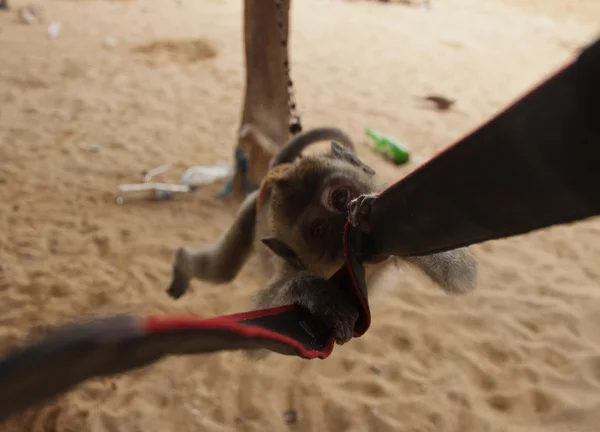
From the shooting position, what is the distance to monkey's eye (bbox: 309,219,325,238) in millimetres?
1916

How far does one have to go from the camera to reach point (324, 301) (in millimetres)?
1588

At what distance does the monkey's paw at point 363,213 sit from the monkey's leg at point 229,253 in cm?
159

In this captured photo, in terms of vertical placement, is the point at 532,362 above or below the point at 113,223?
above

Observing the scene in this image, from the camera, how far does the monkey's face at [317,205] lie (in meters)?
1.90

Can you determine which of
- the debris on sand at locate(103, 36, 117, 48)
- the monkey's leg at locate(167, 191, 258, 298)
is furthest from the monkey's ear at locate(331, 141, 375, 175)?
the debris on sand at locate(103, 36, 117, 48)

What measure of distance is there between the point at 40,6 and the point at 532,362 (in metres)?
12.8

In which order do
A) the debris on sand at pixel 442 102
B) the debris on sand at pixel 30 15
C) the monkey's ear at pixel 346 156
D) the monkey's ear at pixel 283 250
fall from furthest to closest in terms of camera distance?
1. the debris on sand at pixel 30 15
2. the debris on sand at pixel 442 102
3. the monkey's ear at pixel 346 156
4. the monkey's ear at pixel 283 250

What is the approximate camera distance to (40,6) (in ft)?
38.5

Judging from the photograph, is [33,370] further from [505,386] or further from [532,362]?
[532,362]

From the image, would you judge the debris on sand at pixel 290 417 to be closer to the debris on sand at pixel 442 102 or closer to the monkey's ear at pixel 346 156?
the monkey's ear at pixel 346 156

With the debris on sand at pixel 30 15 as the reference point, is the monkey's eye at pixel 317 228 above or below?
above

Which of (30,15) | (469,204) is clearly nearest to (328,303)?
(469,204)

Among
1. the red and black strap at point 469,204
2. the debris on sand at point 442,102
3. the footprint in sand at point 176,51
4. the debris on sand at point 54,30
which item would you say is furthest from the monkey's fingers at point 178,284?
the debris on sand at point 54,30

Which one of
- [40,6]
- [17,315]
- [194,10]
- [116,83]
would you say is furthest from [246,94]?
[40,6]
